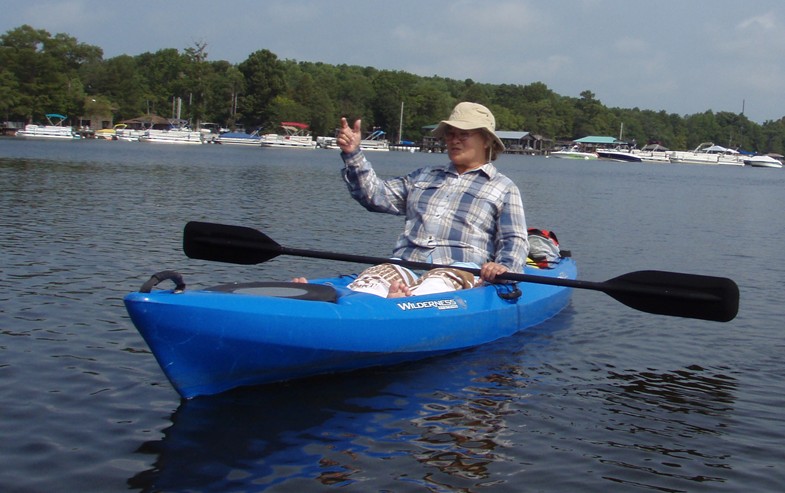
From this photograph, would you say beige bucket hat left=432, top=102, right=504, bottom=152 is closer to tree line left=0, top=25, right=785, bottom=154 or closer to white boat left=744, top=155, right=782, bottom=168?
tree line left=0, top=25, right=785, bottom=154

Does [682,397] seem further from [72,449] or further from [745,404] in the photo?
[72,449]

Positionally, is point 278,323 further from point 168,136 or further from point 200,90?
point 200,90

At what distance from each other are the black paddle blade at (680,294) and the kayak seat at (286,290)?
2310 mm

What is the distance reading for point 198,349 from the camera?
6.02 meters

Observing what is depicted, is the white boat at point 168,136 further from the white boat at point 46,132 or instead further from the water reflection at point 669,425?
the water reflection at point 669,425

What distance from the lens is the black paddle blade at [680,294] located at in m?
6.86

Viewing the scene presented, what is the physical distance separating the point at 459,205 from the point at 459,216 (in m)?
0.10

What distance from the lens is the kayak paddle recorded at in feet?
→ 22.6

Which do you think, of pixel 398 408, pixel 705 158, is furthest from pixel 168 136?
pixel 398 408

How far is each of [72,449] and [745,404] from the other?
5.20 meters

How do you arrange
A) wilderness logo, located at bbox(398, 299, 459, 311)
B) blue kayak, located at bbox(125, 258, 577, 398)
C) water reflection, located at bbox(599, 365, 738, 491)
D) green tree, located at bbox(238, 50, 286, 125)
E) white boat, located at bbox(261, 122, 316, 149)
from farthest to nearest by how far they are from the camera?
1. green tree, located at bbox(238, 50, 286, 125)
2. white boat, located at bbox(261, 122, 316, 149)
3. wilderness logo, located at bbox(398, 299, 459, 311)
4. blue kayak, located at bbox(125, 258, 577, 398)
5. water reflection, located at bbox(599, 365, 738, 491)

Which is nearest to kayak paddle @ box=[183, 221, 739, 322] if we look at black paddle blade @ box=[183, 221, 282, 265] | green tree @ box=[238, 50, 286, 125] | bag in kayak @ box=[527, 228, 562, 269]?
black paddle blade @ box=[183, 221, 282, 265]

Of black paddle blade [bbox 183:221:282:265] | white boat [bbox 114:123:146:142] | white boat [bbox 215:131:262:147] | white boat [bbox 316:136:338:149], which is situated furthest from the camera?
white boat [bbox 316:136:338:149]

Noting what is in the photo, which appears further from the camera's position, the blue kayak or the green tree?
the green tree
